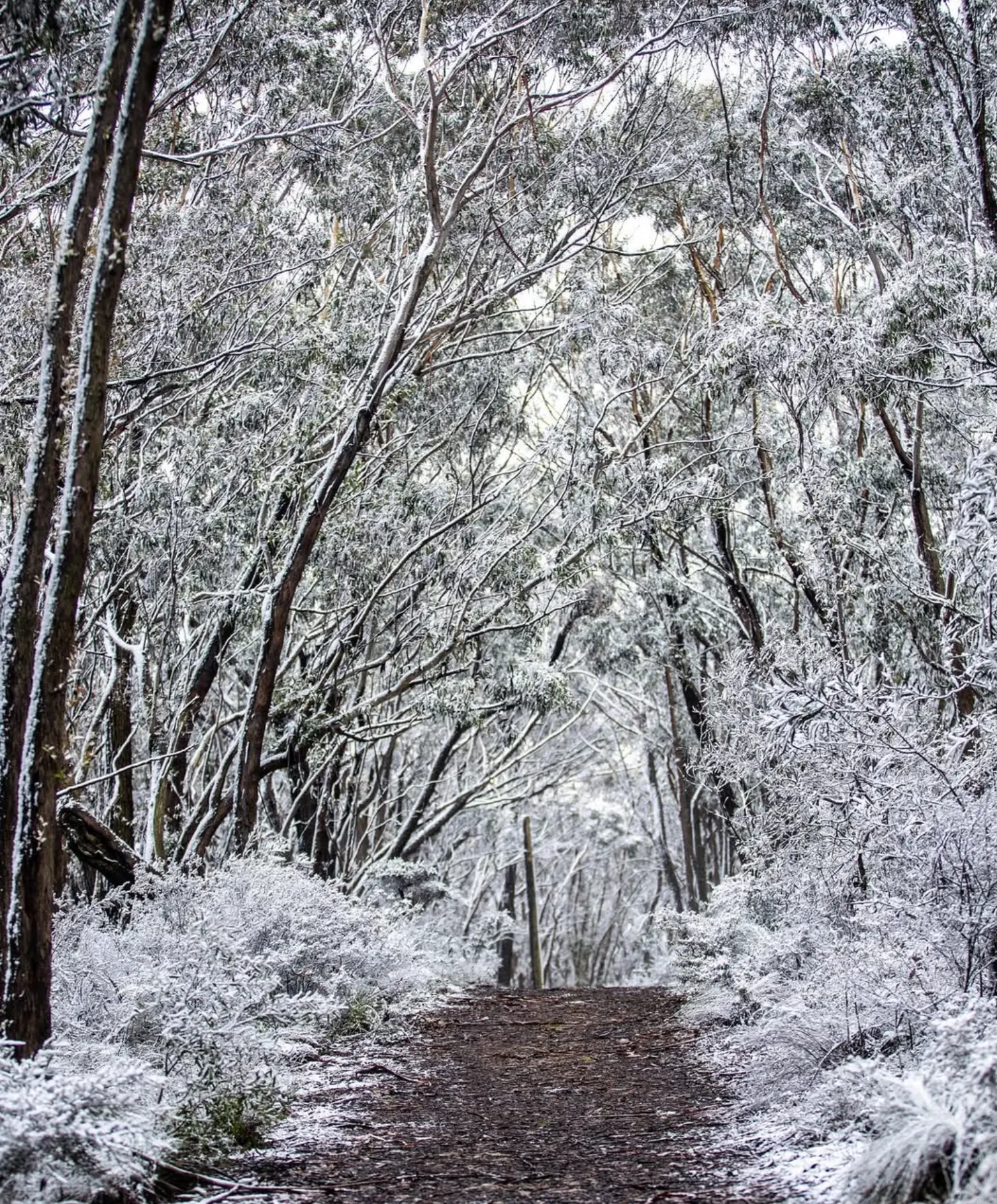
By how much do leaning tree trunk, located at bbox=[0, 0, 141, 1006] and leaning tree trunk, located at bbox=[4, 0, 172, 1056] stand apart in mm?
54

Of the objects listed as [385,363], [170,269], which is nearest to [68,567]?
[385,363]

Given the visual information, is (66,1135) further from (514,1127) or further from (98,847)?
(98,847)

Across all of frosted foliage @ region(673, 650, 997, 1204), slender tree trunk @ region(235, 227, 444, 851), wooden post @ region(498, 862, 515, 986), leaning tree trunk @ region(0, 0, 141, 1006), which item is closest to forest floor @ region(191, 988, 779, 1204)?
frosted foliage @ region(673, 650, 997, 1204)

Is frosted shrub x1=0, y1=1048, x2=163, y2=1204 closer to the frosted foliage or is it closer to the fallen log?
the frosted foliage

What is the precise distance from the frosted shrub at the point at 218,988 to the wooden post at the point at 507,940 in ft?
45.4

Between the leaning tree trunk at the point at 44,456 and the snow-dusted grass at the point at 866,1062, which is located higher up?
the leaning tree trunk at the point at 44,456

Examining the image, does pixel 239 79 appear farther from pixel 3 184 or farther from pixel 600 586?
pixel 600 586

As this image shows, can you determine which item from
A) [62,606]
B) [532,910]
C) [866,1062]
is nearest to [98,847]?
[62,606]

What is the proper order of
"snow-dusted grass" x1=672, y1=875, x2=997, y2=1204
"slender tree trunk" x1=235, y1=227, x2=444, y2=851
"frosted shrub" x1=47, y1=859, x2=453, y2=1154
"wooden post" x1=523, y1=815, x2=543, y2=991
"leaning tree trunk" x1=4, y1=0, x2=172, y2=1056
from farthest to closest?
"wooden post" x1=523, y1=815, x2=543, y2=991
"slender tree trunk" x1=235, y1=227, x2=444, y2=851
"frosted shrub" x1=47, y1=859, x2=453, y2=1154
"leaning tree trunk" x1=4, y1=0, x2=172, y2=1056
"snow-dusted grass" x1=672, y1=875, x2=997, y2=1204

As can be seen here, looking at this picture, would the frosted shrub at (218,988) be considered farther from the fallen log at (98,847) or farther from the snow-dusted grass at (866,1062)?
the snow-dusted grass at (866,1062)

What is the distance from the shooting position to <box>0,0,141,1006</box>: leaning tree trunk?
151 inches

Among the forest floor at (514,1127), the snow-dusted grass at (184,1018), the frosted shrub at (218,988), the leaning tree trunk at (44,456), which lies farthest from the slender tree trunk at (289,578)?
the leaning tree trunk at (44,456)

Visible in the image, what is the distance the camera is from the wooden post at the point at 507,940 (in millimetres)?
21672

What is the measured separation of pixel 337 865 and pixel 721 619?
Answer: 6003 millimetres
